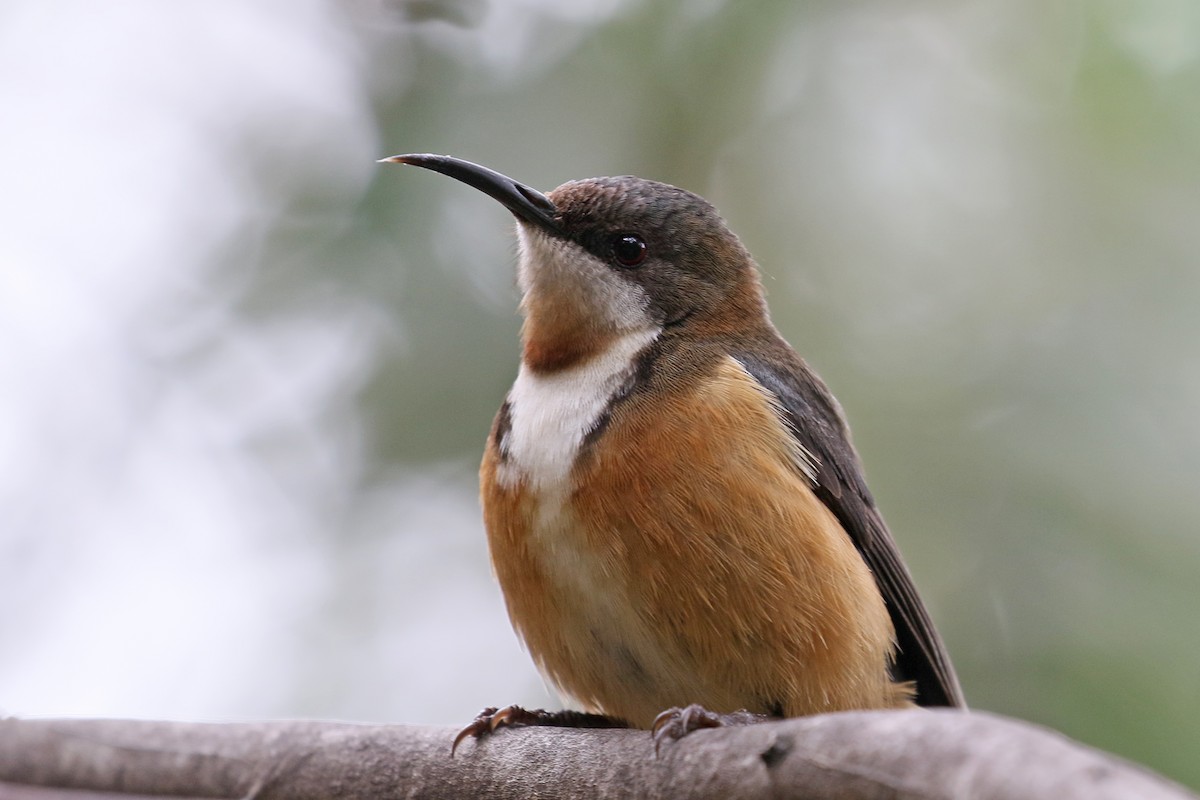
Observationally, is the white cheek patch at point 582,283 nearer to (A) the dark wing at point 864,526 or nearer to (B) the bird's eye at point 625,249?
(B) the bird's eye at point 625,249

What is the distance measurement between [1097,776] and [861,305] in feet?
13.3

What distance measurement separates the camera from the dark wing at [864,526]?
4496mm

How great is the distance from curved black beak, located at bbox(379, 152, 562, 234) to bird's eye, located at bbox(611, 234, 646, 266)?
214 mm

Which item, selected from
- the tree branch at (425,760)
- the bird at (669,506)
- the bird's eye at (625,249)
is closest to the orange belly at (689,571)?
the bird at (669,506)

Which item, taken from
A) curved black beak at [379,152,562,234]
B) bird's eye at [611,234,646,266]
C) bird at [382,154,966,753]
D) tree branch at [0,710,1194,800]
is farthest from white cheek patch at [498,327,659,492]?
tree branch at [0,710,1194,800]

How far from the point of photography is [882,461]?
5387 millimetres

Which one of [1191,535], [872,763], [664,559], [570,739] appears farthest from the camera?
[1191,535]

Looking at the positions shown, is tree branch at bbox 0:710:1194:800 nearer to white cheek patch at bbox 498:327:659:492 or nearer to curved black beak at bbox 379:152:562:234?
white cheek patch at bbox 498:327:659:492

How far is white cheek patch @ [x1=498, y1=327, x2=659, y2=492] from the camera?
408 centimetres

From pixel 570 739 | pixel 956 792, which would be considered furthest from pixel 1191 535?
pixel 956 792

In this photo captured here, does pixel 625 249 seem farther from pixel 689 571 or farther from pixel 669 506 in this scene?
pixel 689 571

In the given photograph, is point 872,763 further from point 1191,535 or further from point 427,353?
point 427,353

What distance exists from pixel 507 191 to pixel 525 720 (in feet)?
6.16

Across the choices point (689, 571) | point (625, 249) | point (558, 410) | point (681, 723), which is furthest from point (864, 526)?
point (681, 723)
